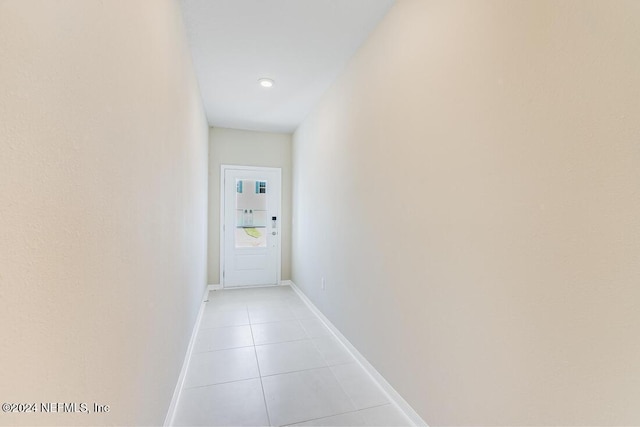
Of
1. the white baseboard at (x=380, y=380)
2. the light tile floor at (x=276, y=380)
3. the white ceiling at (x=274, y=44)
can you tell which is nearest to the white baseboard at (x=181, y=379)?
the light tile floor at (x=276, y=380)

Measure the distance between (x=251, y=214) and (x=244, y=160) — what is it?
0.92m

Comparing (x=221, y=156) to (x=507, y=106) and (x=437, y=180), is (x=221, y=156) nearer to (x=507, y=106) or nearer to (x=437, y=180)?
(x=437, y=180)

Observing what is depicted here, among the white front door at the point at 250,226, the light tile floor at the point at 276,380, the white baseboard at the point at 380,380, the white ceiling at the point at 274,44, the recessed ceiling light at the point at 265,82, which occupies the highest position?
the white ceiling at the point at 274,44

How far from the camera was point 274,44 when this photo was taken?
2412 mm

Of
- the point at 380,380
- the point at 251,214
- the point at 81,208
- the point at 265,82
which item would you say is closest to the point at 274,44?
the point at 265,82

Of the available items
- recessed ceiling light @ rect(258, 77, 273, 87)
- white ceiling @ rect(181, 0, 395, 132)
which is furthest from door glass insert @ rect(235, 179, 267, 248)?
recessed ceiling light @ rect(258, 77, 273, 87)

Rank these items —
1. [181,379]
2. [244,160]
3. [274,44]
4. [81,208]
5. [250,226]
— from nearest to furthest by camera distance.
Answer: [81,208] → [181,379] → [274,44] → [244,160] → [250,226]

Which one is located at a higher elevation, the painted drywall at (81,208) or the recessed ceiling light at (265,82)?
the recessed ceiling light at (265,82)

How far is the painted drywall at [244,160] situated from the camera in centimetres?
464

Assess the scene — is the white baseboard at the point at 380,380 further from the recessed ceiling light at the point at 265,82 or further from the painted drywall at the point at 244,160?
the recessed ceiling light at the point at 265,82

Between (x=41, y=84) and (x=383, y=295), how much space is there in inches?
79.4

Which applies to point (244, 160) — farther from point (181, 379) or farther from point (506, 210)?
point (506, 210)

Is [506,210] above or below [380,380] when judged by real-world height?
above

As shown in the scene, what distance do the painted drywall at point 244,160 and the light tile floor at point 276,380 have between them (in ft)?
5.48
